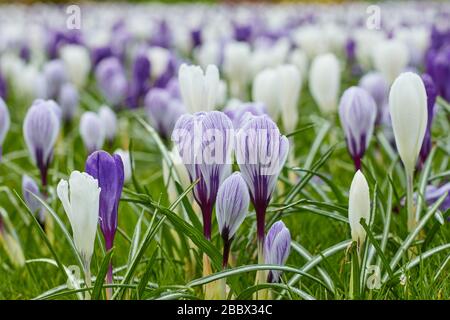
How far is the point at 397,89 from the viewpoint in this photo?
6.40 ft

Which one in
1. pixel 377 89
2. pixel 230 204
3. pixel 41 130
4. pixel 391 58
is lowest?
pixel 230 204

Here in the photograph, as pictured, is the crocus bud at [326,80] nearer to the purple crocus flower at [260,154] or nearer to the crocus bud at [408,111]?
the crocus bud at [408,111]

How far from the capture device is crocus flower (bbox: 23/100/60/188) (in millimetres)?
2402

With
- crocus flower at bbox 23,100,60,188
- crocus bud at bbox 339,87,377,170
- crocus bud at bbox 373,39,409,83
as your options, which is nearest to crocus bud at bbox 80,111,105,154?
crocus flower at bbox 23,100,60,188

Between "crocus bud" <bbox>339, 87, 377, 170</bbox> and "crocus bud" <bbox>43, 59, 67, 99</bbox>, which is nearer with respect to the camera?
"crocus bud" <bbox>339, 87, 377, 170</bbox>

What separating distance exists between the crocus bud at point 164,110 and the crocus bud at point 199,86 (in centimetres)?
103

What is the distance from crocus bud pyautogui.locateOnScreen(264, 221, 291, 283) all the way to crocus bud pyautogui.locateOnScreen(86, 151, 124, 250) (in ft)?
1.20

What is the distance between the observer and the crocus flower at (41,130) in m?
2.40

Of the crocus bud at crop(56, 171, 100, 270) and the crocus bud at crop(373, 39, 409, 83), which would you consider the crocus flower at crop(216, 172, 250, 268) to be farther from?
the crocus bud at crop(373, 39, 409, 83)

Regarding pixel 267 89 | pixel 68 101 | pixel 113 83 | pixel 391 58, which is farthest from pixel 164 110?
pixel 113 83

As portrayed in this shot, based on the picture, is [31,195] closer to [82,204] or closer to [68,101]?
[82,204]

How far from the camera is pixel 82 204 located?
1.72 m

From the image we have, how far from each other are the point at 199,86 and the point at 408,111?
55 cm
